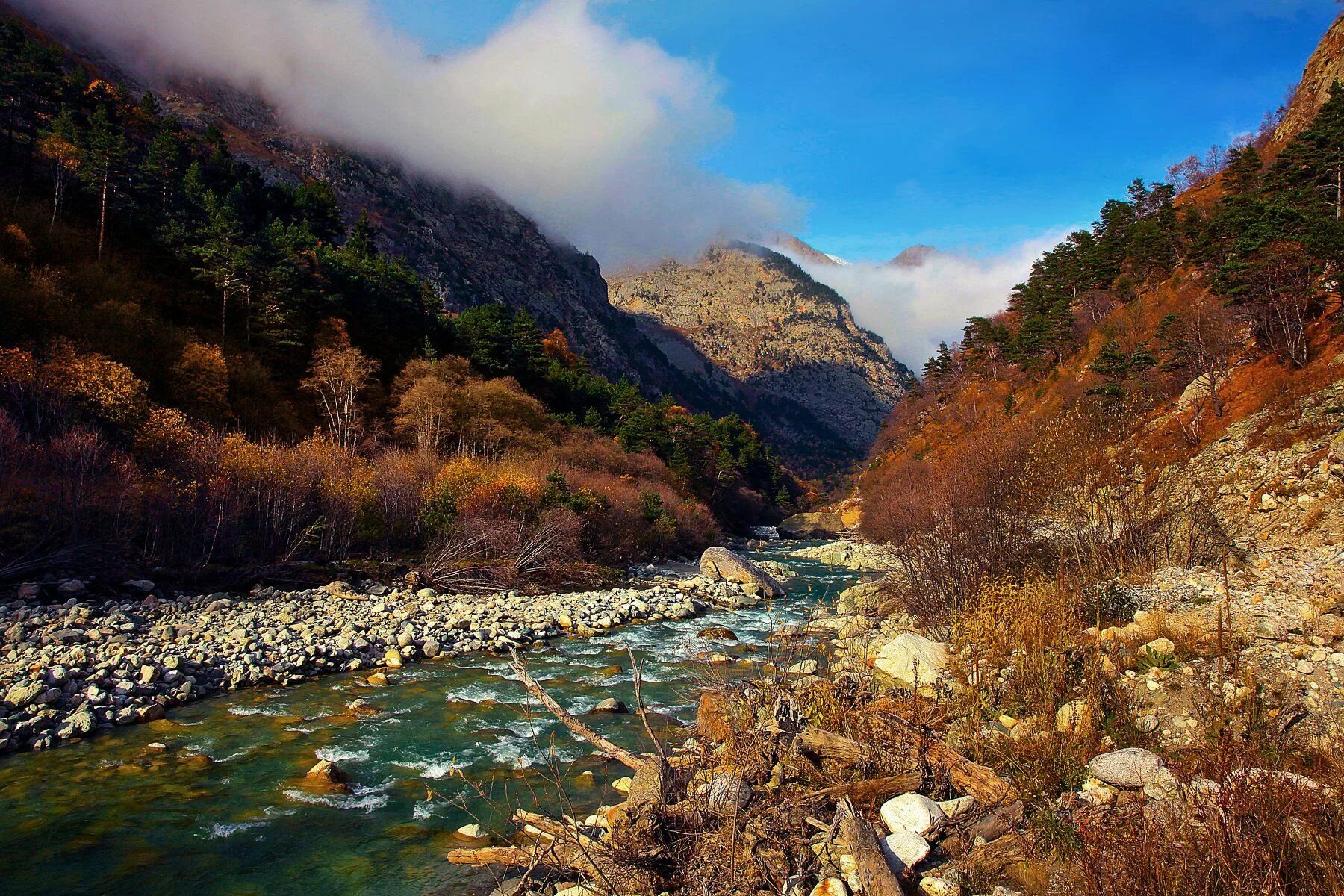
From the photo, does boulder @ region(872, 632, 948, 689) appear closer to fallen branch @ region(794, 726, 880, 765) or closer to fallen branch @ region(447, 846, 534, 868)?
fallen branch @ region(794, 726, 880, 765)

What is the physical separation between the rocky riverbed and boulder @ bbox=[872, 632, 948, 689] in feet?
30.7

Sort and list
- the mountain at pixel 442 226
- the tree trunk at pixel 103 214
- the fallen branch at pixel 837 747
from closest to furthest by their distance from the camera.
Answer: the fallen branch at pixel 837 747 → the tree trunk at pixel 103 214 → the mountain at pixel 442 226

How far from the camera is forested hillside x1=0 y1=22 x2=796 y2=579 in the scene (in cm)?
1881

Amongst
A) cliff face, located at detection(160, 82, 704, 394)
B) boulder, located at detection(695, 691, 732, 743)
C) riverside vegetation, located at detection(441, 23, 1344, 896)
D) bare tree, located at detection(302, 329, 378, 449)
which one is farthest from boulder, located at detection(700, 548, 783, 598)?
cliff face, located at detection(160, 82, 704, 394)

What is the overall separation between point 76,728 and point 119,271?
122 ft

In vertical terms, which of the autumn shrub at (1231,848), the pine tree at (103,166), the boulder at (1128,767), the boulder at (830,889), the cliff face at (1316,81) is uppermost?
the cliff face at (1316,81)

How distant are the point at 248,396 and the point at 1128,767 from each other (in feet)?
141

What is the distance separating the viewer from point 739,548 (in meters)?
52.2

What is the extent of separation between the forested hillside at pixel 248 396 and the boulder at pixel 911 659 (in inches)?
631

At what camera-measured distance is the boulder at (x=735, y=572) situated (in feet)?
93.4

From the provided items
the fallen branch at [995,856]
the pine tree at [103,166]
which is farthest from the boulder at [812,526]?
the fallen branch at [995,856]

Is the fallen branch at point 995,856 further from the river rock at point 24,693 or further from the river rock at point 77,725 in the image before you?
the river rock at point 24,693

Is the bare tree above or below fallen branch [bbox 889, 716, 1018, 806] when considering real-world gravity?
above

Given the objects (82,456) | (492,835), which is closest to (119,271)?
(82,456)
